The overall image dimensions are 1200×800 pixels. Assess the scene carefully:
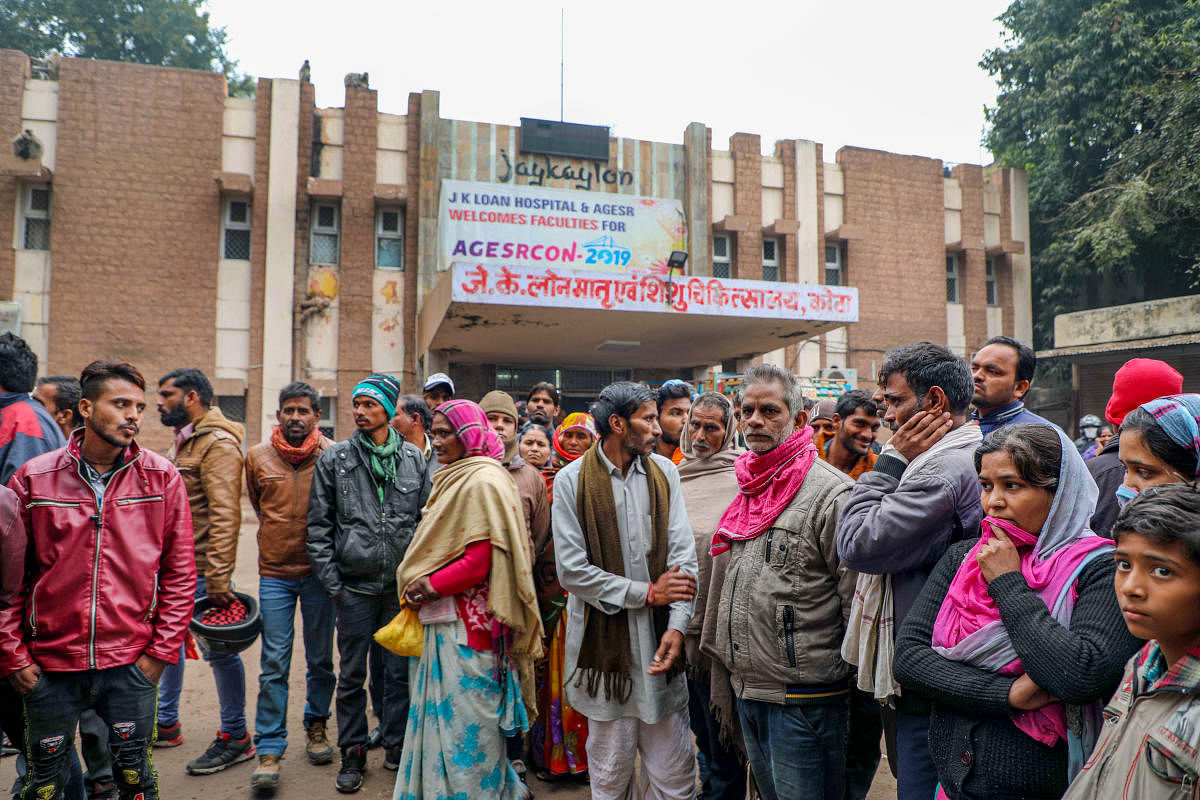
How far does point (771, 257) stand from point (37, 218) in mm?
13983

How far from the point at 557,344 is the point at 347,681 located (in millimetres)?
9512

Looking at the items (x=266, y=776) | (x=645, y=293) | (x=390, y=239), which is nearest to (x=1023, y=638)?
(x=266, y=776)

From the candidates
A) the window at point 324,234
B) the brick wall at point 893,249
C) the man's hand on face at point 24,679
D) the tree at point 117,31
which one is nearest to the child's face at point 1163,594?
the man's hand on face at point 24,679

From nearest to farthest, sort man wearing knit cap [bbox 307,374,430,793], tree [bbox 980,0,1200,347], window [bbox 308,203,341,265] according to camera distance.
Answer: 1. man wearing knit cap [bbox 307,374,430,793]
2. window [bbox 308,203,341,265]
3. tree [bbox 980,0,1200,347]

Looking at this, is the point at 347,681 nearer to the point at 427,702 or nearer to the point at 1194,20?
the point at 427,702

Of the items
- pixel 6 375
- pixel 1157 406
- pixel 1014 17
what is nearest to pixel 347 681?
pixel 6 375

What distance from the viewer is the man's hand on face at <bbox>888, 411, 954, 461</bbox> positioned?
2.35 m

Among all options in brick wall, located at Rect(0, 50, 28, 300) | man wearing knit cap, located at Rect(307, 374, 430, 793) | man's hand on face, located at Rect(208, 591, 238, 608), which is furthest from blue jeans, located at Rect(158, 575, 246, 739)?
brick wall, located at Rect(0, 50, 28, 300)

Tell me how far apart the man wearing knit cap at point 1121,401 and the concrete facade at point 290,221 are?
1020 centimetres

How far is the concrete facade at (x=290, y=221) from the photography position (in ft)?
41.6

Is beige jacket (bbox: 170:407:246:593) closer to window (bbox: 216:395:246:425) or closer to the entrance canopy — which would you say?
the entrance canopy

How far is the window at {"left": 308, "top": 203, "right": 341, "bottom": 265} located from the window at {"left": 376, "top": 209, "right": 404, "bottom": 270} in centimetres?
77

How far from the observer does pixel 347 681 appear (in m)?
3.92

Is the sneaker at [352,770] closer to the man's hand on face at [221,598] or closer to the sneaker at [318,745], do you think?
the sneaker at [318,745]
